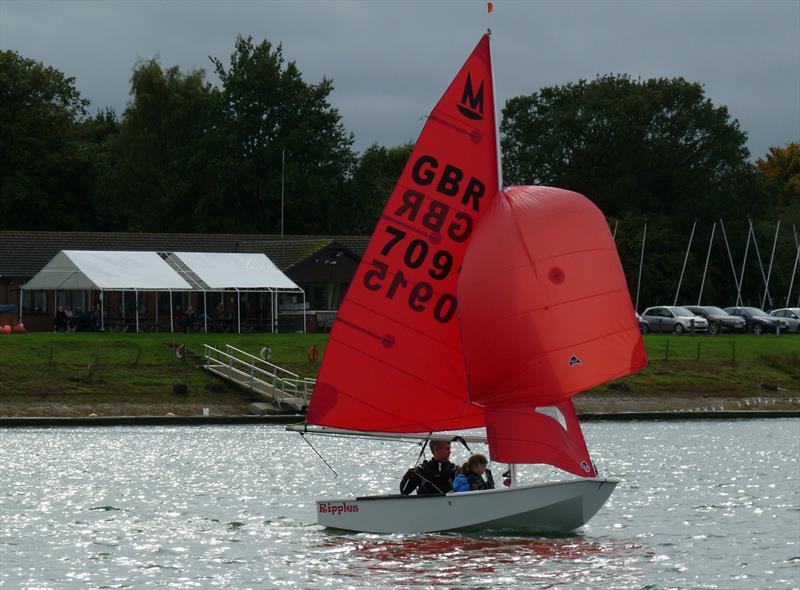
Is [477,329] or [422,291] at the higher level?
[422,291]

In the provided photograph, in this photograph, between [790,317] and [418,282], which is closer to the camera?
[418,282]

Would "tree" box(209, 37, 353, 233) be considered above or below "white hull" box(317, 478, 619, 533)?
above

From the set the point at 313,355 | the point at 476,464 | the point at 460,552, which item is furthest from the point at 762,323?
the point at 460,552

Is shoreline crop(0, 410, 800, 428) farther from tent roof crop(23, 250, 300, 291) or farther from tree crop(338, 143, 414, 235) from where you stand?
tree crop(338, 143, 414, 235)

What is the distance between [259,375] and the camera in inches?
2534

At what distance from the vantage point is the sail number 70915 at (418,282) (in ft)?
91.5

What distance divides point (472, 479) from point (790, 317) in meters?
72.6

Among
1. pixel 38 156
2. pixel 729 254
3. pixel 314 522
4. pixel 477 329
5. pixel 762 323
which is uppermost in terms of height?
pixel 38 156

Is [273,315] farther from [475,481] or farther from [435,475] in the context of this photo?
[475,481]

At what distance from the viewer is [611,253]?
91.0ft

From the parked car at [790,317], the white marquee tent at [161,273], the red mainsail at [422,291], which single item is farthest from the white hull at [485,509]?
the parked car at [790,317]

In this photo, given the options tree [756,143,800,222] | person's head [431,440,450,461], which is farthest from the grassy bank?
tree [756,143,800,222]

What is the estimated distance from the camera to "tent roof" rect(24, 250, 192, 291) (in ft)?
244

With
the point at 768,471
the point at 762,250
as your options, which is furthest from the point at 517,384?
the point at 762,250
